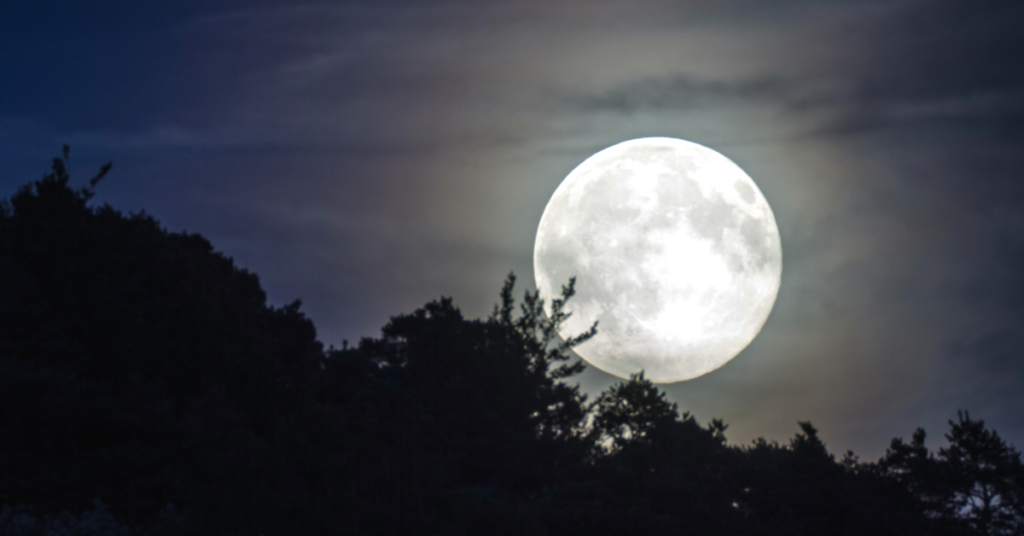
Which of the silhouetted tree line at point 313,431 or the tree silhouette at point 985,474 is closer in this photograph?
the silhouetted tree line at point 313,431

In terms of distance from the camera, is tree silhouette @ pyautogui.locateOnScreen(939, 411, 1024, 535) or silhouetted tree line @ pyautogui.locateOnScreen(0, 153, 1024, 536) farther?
tree silhouette @ pyautogui.locateOnScreen(939, 411, 1024, 535)

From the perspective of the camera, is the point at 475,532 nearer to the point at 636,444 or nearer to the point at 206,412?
the point at 206,412

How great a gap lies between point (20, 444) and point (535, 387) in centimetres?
1372

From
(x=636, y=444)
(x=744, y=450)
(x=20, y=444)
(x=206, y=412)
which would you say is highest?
(x=744, y=450)

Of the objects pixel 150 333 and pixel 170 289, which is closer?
pixel 150 333

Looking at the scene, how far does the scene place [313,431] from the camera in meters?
17.1

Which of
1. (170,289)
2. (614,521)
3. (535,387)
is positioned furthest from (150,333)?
(614,521)

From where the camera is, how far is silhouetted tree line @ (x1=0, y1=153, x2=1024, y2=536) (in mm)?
14875

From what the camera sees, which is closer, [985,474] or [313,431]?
[313,431]

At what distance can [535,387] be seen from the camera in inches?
958

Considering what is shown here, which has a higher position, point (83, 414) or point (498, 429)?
point (498, 429)

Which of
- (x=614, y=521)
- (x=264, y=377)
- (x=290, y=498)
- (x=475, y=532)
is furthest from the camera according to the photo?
(x=264, y=377)

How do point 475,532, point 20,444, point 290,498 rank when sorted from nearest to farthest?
point 290,498 < point 475,532 < point 20,444

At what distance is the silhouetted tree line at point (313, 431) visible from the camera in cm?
1488
